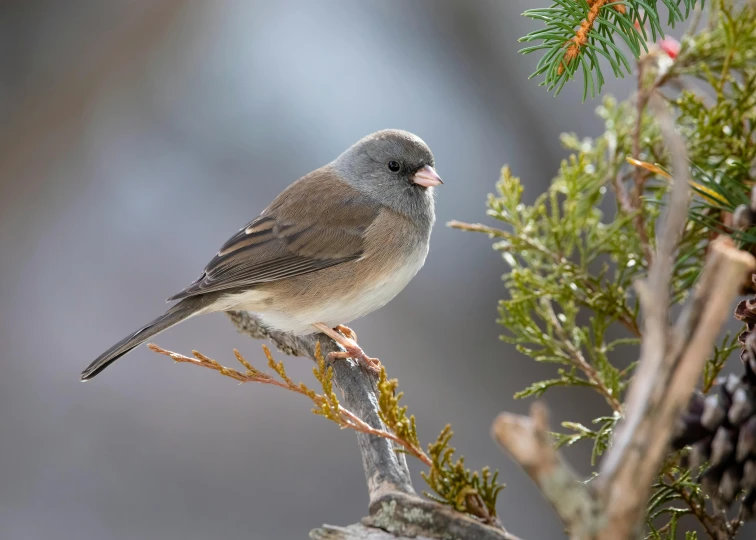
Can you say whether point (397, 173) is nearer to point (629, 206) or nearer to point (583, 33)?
point (629, 206)

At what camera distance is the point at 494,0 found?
3.19 metres

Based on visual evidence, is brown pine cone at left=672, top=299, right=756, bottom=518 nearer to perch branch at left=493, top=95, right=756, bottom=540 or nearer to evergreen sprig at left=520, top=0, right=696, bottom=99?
perch branch at left=493, top=95, right=756, bottom=540

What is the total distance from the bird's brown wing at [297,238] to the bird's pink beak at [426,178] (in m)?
0.12

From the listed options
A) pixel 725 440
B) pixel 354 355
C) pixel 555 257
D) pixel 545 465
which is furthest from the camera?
pixel 354 355

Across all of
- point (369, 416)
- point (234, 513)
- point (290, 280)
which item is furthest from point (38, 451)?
point (369, 416)

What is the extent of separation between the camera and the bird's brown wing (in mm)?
1584

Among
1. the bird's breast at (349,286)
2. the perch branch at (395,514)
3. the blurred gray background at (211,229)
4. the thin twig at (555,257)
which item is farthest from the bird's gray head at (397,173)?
the blurred gray background at (211,229)

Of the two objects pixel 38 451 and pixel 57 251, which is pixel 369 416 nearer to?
pixel 38 451

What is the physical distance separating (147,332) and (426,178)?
702 millimetres

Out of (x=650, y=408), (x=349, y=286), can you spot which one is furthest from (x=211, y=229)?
(x=650, y=408)

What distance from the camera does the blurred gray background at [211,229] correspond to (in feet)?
7.98

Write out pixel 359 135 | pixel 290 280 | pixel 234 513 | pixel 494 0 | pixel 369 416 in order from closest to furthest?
pixel 369 416, pixel 290 280, pixel 234 513, pixel 359 135, pixel 494 0

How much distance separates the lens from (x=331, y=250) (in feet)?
5.26

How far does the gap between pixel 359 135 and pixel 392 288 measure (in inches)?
59.3
